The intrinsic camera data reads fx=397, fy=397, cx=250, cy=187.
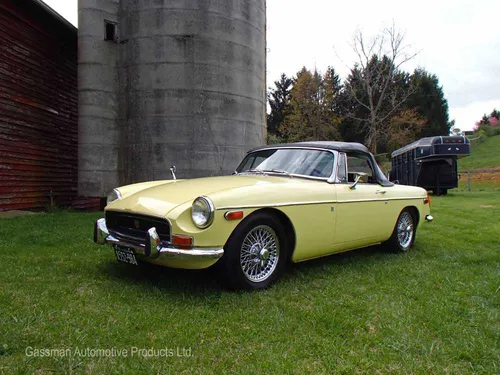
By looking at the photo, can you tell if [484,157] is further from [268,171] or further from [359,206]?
[268,171]

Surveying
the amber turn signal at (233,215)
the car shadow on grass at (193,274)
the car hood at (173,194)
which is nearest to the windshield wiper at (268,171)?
the car hood at (173,194)

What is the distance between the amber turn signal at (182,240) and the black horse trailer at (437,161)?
14.2 metres

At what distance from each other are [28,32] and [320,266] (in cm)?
973

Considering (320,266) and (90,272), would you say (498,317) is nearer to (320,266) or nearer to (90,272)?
(320,266)

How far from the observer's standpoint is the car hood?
3.45 metres

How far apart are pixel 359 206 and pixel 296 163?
2.85 feet

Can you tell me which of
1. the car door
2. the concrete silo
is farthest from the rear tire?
the concrete silo

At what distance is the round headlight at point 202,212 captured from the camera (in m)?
3.24

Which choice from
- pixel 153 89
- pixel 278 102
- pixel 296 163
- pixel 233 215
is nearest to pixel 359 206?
A: pixel 296 163

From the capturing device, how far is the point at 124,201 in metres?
3.87

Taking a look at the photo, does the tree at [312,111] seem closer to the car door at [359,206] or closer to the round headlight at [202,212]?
the car door at [359,206]

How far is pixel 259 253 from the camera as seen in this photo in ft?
11.8

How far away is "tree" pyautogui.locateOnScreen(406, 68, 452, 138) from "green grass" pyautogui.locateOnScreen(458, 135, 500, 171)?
12.5 ft

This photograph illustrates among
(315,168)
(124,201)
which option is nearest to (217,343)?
(124,201)
